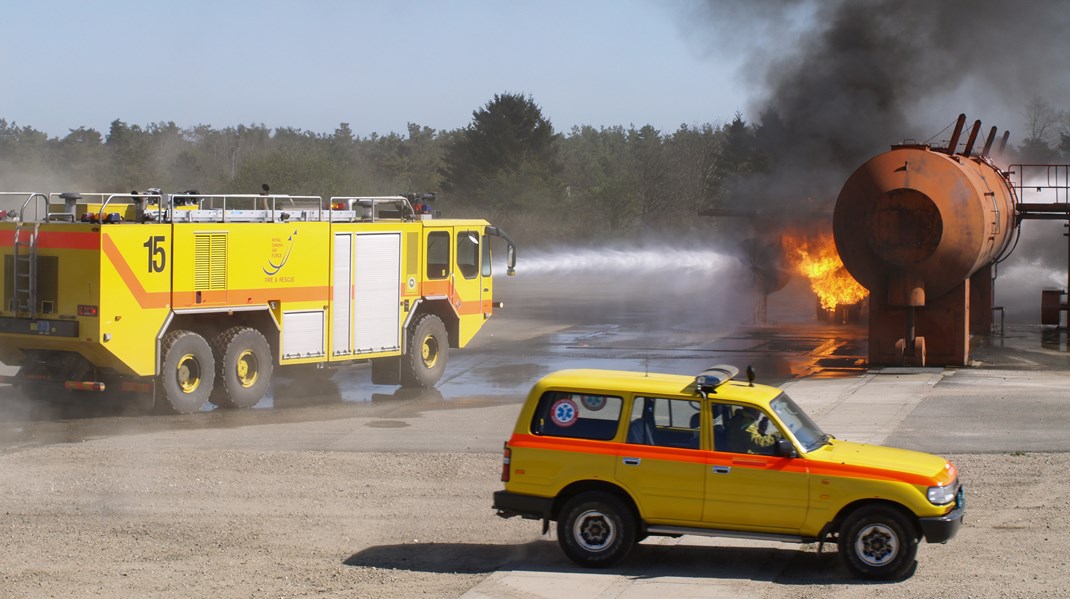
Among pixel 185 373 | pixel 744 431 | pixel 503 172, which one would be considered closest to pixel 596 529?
pixel 744 431

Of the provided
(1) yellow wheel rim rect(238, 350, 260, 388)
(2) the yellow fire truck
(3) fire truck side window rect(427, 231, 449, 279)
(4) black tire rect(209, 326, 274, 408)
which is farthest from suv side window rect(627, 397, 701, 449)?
(3) fire truck side window rect(427, 231, 449, 279)

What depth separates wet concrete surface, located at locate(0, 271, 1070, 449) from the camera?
17.3 meters

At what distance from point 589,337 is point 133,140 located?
3009 inches

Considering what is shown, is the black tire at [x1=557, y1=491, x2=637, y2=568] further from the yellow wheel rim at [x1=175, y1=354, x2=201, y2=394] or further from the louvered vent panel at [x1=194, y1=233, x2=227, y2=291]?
the louvered vent panel at [x1=194, y1=233, x2=227, y2=291]

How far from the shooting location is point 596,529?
9.91m

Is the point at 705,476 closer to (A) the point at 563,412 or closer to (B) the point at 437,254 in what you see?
(A) the point at 563,412

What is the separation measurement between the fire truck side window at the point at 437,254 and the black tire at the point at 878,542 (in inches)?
509

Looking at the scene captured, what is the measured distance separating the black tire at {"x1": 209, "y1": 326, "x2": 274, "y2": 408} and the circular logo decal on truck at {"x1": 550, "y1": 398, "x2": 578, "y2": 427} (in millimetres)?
9485

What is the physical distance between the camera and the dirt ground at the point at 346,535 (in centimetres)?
951

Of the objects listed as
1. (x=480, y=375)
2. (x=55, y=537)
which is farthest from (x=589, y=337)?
(x=55, y=537)

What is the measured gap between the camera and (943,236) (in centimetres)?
2219

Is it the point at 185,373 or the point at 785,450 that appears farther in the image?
the point at 185,373

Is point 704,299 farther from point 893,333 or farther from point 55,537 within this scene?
point 55,537

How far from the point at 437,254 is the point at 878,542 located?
13.2 meters
